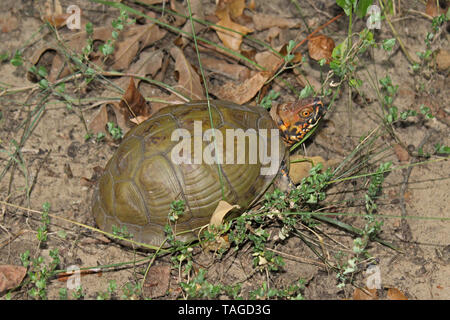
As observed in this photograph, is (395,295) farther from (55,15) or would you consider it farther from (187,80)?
(55,15)

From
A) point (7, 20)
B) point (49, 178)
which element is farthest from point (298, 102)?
point (7, 20)

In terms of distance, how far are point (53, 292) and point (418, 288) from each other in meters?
2.43

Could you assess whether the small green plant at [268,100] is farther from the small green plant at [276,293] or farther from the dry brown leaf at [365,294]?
the dry brown leaf at [365,294]

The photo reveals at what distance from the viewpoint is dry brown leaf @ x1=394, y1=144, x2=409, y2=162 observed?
3.55 metres

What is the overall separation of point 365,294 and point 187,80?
85.2 inches

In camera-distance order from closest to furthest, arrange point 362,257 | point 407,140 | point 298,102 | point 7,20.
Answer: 1. point 362,257
2. point 298,102
3. point 407,140
4. point 7,20

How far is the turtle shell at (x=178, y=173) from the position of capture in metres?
2.93

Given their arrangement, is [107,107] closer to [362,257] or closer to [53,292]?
[53,292]

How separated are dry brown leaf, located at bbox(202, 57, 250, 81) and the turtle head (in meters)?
0.61

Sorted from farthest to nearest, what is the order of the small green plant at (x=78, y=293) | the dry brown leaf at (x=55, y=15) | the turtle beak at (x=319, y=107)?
1. the dry brown leaf at (x=55, y=15)
2. the turtle beak at (x=319, y=107)
3. the small green plant at (x=78, y=293)

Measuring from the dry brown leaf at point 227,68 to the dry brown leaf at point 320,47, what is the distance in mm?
602

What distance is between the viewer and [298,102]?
3.39 meters

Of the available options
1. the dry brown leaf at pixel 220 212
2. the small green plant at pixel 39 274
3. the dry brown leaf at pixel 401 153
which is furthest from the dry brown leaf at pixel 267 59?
the small green plant at pixel 39 274

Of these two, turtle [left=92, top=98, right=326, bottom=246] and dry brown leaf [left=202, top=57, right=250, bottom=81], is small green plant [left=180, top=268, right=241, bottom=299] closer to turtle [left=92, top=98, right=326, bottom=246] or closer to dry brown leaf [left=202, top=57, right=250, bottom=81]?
turtle [left=92, top=98, right=326, bottom=246]
